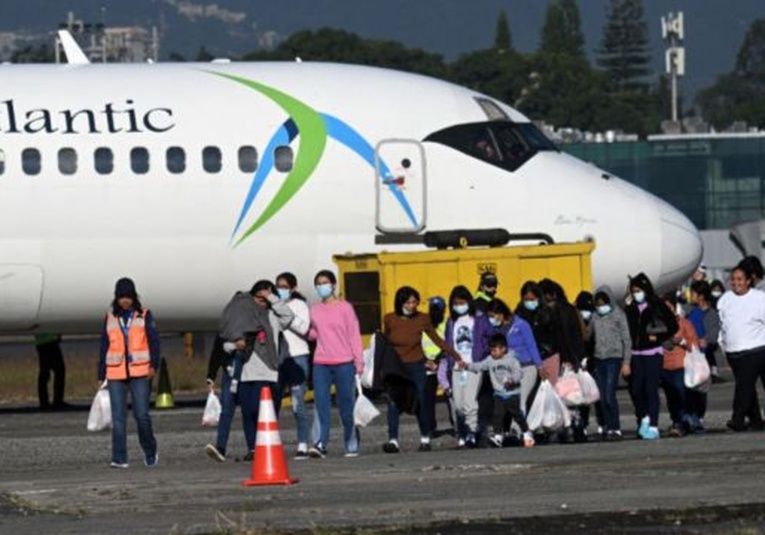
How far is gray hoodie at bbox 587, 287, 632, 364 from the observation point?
26.7 metres

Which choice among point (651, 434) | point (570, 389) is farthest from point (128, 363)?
point (651, 434)

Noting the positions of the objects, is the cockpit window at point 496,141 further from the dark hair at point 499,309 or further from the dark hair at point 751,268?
the dark hair at point 499,309

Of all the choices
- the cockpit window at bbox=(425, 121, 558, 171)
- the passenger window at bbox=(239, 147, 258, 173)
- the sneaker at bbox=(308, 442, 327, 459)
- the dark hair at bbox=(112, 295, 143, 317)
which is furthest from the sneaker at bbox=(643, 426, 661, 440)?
the passenger window at bbox=(239, 147, 258, 173)

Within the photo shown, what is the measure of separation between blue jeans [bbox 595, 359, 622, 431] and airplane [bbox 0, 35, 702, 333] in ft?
21.6

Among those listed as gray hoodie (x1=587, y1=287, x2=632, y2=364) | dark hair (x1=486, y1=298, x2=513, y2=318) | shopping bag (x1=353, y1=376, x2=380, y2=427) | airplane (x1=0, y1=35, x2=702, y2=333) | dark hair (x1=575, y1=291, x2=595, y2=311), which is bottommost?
shopping bag (x1=353, y1=376, x2=380, y2=427)

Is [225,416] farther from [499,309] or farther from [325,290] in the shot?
[499,309]

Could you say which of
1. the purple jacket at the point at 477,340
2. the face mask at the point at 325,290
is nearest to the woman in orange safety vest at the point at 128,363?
the face mask at the point at 325,290

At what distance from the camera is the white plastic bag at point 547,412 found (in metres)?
25.7

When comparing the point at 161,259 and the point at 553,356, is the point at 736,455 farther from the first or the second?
the point at 161,259

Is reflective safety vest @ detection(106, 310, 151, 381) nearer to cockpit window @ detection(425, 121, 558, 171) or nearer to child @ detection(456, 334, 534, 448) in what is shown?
child @ detection(456, 334, 534, 448)

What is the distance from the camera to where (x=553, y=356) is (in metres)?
26.6

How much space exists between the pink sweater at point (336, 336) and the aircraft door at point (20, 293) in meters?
7.82

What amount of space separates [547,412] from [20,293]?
30.0 ft

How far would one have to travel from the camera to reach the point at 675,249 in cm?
3350
